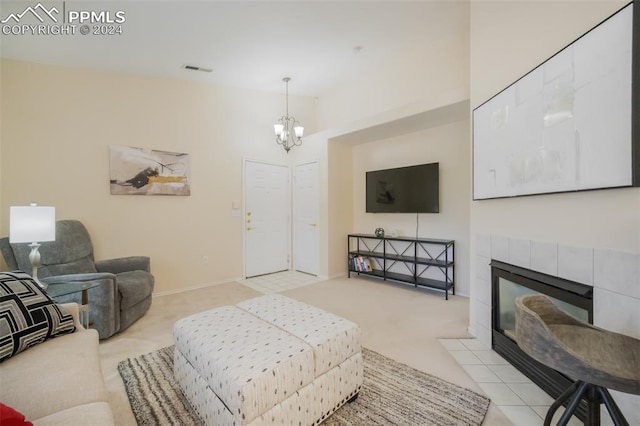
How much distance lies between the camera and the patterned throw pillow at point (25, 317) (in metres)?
1.24

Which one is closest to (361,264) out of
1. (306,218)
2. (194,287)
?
(306,218)

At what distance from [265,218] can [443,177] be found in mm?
2989

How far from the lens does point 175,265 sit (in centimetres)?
392

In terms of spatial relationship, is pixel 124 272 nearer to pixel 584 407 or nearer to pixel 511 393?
pixel 511 393

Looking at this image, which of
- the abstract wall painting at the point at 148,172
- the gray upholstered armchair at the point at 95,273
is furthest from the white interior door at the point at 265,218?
the gray upholstered armchair at the point at 95,273

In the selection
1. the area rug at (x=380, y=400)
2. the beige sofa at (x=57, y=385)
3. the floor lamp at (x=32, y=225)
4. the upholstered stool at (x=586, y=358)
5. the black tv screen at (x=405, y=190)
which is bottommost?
A: the area rug at (x=380, y=400)

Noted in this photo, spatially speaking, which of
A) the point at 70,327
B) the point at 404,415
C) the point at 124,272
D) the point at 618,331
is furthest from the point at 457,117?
the point at 124,272

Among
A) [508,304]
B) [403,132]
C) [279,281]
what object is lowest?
[279,281]

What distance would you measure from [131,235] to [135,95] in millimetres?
1847

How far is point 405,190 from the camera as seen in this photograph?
4129mm

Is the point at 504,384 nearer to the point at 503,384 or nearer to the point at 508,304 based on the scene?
the point at 503,384

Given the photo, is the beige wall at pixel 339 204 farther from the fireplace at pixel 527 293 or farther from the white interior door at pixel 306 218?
the fireplace at pixel 527 293

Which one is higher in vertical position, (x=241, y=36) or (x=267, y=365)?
(x=241, y=36)

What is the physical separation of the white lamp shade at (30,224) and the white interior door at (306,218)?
11.1 feet
